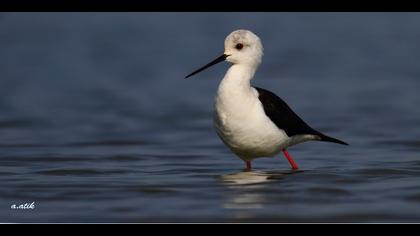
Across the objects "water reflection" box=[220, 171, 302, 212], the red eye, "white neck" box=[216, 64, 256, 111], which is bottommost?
"water reflection" box=[220, 171, 302, 212]

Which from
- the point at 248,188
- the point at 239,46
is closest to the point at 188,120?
the point at 239,46

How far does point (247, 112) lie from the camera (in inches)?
348

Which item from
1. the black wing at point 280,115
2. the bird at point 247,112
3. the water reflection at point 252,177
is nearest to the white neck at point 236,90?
the bird at point 247,112

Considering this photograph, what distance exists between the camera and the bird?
8.81 metres

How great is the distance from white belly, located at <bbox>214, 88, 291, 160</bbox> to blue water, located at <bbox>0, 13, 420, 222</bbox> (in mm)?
302

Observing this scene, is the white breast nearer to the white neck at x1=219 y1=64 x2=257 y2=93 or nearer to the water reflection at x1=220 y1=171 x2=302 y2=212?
the white neck at x1=219 y1=64 x2=257 y2=93

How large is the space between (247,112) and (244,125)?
0.40ft

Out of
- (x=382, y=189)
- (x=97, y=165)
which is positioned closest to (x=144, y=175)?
(x=97, y=165)

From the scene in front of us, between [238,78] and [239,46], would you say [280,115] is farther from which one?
[239,46]

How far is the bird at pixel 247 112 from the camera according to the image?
8812 mm

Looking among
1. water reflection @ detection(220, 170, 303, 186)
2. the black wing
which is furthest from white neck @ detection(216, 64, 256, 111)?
water reflection @ detection(220, 170, 303, 186)

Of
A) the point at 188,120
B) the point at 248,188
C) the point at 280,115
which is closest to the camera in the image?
the point at 248,188

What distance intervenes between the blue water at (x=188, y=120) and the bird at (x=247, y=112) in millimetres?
325

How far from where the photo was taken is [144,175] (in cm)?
925
